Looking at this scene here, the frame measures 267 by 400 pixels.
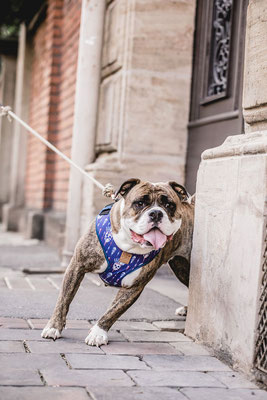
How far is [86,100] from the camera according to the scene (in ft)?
20.7

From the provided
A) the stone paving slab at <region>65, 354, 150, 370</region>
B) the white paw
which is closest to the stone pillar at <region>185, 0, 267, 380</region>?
the stone paving slab at <region>65, 354, 150, 370</region>

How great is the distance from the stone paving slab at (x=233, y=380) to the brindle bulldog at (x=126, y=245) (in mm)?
669

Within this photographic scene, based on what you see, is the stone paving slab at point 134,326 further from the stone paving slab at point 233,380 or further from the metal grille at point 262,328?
the metal grille at point 262,328

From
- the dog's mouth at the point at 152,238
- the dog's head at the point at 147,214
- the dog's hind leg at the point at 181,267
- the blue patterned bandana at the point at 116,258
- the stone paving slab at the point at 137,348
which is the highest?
the dog's head at the point at 147,214

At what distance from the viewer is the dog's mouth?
10.2 ft

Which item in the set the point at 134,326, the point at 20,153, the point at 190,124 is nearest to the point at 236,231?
the point at 134,326

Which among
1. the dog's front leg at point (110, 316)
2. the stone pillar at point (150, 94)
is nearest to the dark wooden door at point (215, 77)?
the stone pillar at point (150, 94)

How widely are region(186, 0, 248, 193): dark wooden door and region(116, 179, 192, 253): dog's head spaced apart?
65.6 inches

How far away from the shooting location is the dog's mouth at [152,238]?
122 inches

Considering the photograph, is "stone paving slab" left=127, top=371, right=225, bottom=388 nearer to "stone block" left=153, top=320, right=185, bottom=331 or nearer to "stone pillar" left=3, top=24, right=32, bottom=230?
"stone block" left=153, top=320, right=185, bottom=331

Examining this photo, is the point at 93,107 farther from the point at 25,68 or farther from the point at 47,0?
the point at 25,68

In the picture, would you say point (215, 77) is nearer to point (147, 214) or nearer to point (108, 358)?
point (147, 214)

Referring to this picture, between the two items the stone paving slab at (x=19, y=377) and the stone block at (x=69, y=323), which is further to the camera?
the stone block at (x=69, y=323)

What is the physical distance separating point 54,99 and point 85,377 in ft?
22.7
